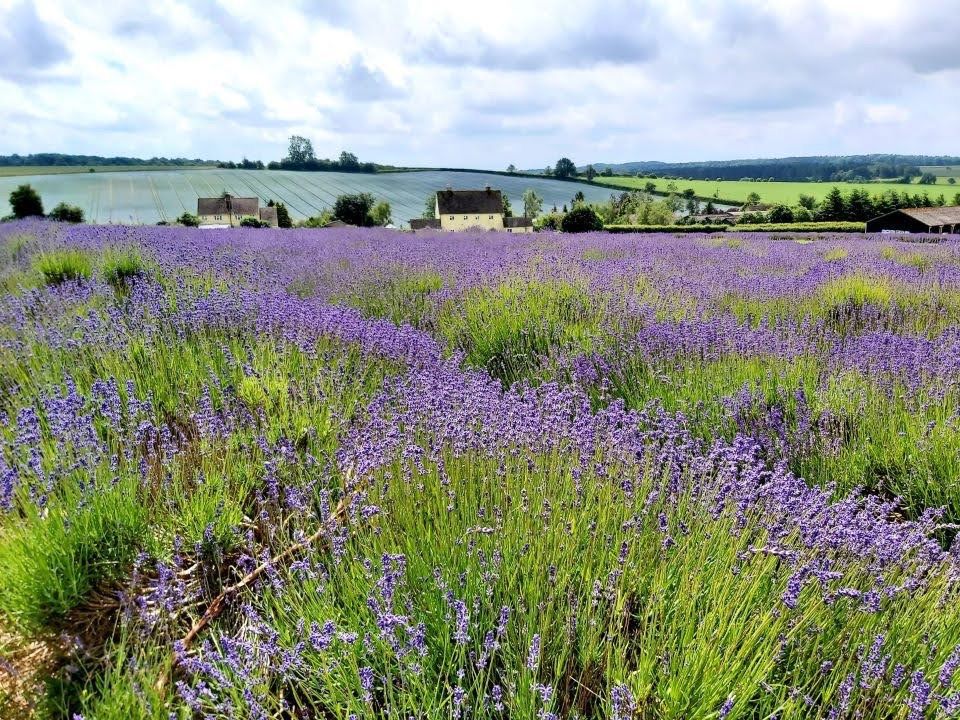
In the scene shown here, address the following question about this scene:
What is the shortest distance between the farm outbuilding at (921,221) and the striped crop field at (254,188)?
6078 cm

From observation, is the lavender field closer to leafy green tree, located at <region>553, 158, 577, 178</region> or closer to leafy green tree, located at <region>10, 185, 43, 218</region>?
leafy green tree, located at <region>10, 185, 43, 218</region>

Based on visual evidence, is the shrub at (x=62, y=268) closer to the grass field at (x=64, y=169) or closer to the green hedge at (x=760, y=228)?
the green hedge at (x=760, y=228)

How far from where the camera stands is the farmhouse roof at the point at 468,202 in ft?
242

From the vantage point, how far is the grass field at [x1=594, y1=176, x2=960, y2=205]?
86194 millimetres

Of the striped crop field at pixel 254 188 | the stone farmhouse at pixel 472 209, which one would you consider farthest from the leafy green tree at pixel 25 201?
the stone farmhouse at pixel 472 209

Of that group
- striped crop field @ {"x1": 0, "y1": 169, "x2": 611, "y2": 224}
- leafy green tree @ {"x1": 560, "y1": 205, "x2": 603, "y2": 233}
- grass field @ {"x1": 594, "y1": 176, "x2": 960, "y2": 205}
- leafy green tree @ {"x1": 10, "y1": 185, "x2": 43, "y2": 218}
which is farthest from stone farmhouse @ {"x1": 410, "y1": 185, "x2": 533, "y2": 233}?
leafy green tree @ {"x1": 10, "y1": 185, "x2": 43, "y2": 218}

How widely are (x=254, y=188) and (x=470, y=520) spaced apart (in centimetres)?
10334

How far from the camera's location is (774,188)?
3935 inches

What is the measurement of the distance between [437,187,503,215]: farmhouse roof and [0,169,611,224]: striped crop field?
590 inches

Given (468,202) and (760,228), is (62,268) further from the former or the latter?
(468,202)

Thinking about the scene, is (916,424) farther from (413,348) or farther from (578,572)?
(413,348)

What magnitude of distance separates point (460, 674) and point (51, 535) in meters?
1.47

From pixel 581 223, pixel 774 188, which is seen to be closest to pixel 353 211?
pixel 581 223

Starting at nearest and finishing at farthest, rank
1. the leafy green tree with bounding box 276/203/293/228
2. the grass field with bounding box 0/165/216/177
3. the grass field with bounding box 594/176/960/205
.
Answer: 1. the leafy green tree with bounding box 276/203/293/228
2. the grass field with bounding box 594/176/960/205
3. the grass field with bounding box 0/165/216/177
